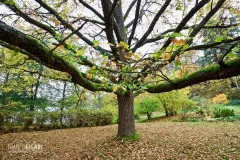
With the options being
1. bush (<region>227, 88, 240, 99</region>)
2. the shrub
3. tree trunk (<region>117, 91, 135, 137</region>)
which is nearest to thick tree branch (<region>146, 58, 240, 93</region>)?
tree trunk (<region>117, 91, 135, 137</region>)

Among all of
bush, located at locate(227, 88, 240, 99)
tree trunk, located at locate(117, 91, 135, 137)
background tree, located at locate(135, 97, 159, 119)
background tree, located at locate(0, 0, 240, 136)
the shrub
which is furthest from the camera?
bush, located at locate(227, 88, 240, 99)

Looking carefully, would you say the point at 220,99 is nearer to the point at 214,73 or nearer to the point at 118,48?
the point at 214,73

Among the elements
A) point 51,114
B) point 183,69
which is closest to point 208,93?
point 51,114

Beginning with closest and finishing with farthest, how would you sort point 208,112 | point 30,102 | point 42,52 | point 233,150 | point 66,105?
point 42,52 → point 233,150 → point 208,112 → point 66,105 → point 30,102

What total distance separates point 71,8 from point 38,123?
8.63 metres

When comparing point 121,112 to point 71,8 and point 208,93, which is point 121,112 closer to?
point 71,8

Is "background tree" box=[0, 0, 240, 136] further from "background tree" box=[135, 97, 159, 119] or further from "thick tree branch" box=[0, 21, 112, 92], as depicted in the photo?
"background tree" box=[135, 97, 159, 119]

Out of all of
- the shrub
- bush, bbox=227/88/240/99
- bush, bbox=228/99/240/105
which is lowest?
bush, bbox=228/99/240/105

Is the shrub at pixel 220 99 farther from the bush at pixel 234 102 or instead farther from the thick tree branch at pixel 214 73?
the thick tree branch at pixel 214 73

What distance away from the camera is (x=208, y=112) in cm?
1455

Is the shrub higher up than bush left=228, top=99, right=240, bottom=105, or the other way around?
the shrub

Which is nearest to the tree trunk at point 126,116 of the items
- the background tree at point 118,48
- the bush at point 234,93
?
the background tree at point 118,48

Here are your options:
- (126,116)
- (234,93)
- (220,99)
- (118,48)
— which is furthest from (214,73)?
(234,93)

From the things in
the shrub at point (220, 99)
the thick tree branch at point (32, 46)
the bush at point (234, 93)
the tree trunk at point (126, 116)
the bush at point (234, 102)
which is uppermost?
the bush at point (234, 93)
